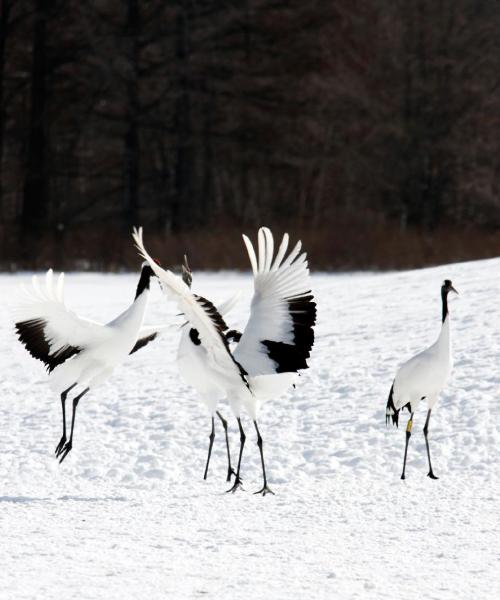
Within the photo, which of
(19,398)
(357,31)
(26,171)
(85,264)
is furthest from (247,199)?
(19,398)

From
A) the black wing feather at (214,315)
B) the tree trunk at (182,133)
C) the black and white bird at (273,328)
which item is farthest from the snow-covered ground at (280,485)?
the tree trunk at (182,133)

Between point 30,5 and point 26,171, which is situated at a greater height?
point 30,5

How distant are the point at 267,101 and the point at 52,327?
30983 mm

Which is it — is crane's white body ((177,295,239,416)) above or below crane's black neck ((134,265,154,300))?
below

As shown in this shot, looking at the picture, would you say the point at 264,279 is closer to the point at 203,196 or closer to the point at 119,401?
the point at 119,401

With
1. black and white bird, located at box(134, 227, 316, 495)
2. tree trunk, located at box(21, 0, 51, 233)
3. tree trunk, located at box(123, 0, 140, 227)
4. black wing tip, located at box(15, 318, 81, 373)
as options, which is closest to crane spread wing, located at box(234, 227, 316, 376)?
black and white bird, located at box(134, 227, 316, 495)

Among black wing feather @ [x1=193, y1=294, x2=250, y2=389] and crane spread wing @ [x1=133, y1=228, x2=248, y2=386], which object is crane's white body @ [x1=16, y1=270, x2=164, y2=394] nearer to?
crane spread wing @ [x1=133, y1=228, x2=248, y2=386]

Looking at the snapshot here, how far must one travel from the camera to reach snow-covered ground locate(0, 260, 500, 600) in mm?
5625

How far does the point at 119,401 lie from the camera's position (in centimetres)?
1136

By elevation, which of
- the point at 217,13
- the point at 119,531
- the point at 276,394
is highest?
the point at 217,13

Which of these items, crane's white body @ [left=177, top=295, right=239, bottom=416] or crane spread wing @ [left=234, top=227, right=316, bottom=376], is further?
crane's white body @ [left=177, top=295, right=239, bottom=416]

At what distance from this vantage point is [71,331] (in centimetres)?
770

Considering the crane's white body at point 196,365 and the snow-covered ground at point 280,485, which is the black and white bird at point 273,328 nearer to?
the crane's white body at point 196,365

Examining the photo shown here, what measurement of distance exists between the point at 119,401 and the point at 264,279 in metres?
4.20
